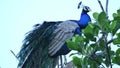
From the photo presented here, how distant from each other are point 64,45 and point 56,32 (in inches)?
18.5

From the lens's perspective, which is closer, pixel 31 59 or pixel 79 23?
pixel 31 59

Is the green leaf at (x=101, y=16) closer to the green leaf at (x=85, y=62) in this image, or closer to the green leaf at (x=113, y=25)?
the green leaf at (x=113, y=25)

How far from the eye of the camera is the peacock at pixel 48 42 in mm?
5641

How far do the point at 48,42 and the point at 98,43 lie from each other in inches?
160

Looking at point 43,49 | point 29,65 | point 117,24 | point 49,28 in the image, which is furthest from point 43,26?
point 117,24

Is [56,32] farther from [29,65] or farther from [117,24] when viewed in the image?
[117,24]

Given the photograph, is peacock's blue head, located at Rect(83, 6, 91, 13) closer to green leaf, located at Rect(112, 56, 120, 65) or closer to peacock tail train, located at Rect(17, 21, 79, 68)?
peacock tail train, located at Rect(17, 21, 79, 68)

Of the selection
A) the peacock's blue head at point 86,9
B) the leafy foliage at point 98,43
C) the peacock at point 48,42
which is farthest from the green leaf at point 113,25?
the peacock's blue head at point 86,9

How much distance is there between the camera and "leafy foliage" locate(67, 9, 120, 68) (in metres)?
1.92

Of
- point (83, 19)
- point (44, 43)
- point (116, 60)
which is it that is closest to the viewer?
point (116, 60)

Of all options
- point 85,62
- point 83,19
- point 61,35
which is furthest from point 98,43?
point 83,19

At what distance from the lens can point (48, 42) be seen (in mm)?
6008

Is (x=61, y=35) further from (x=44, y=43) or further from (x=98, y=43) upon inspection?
(x=98, y=43)

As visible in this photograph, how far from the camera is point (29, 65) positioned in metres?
5.59
